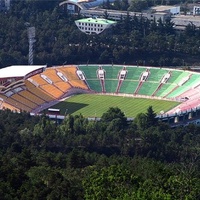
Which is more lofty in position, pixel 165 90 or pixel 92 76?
pixel 92 76

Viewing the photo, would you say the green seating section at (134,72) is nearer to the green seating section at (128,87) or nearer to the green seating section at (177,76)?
the green seating section at (128,87)

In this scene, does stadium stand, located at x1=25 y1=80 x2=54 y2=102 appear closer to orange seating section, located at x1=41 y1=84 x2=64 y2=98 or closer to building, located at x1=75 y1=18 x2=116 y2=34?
orange seating section, located at x1=41 y1=84 x2=64 y2=98

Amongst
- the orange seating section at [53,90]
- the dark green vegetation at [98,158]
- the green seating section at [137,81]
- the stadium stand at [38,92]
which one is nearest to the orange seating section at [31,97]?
the stadium stand at [38,92]

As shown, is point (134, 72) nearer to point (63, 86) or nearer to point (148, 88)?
point (148, 88)

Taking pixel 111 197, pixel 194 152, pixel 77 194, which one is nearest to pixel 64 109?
pixel 194 152

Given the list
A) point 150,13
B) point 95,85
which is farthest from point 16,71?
point 150,13

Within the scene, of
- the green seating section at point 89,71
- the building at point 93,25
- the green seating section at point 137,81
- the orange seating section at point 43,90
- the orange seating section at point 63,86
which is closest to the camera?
the orange seating section at point 43,90

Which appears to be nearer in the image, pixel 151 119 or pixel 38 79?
pixel 151 119
